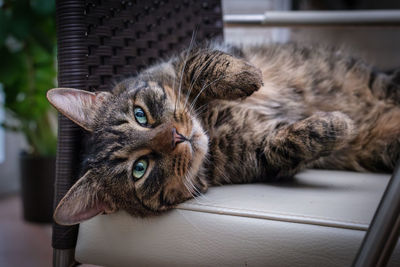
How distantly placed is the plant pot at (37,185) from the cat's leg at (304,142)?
5.40ft

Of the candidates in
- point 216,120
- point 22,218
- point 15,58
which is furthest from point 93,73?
point 22,218

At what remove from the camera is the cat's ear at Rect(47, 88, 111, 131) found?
3.28 feet

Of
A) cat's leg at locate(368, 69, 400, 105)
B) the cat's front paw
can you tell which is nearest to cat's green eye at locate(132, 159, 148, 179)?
the cat's front paw

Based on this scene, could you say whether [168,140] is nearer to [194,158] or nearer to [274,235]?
[194,158]

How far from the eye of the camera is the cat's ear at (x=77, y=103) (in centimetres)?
100

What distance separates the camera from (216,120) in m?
1.25

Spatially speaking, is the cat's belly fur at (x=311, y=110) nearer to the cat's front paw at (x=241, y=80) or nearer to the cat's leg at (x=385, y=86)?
the cat's leg at (x=385, y=86)

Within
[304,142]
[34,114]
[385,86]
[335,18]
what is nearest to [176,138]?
[304,142]

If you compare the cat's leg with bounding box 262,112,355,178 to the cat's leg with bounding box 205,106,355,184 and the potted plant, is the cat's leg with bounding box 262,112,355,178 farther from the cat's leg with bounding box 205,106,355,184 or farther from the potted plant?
the potted plant

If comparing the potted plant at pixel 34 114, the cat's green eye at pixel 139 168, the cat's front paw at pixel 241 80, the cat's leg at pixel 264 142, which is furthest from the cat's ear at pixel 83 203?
the potted plant at pixel 34 114

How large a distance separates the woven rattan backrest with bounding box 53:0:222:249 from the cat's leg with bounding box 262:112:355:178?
575 millimetres

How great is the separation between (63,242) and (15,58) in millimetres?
1378

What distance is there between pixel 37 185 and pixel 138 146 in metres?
1.57

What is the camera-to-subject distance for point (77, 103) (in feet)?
3.45
